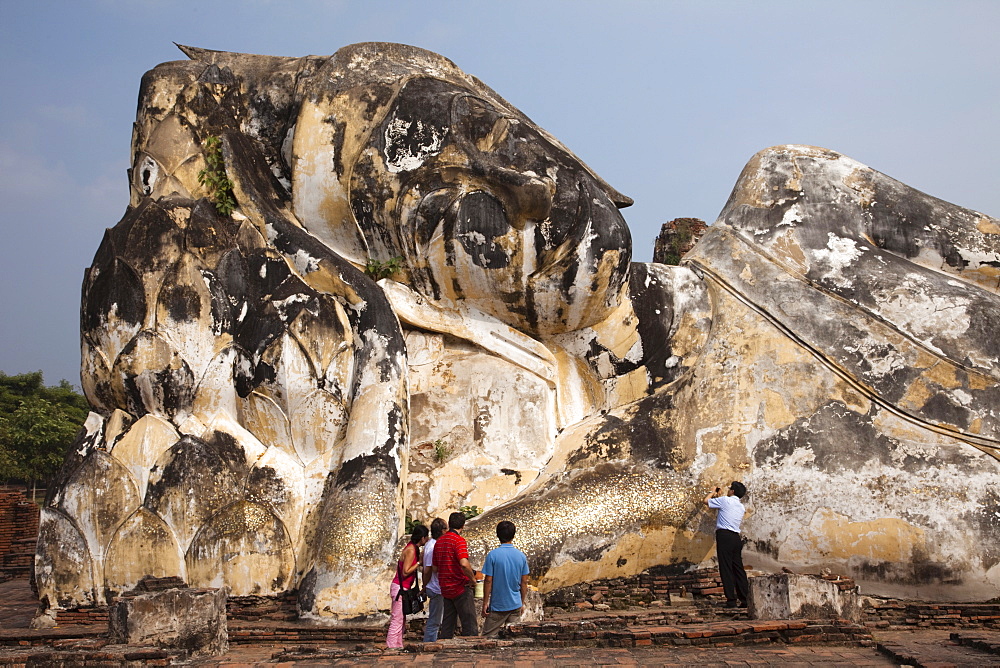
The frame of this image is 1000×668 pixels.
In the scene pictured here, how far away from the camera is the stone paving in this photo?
487cm

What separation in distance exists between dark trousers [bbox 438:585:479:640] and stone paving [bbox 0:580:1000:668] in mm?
416

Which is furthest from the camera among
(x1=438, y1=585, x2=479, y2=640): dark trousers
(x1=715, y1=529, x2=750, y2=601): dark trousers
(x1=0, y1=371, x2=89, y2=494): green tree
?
(x1=0, y1=371, x2=89, y2=494): green tree

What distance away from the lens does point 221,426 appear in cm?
764

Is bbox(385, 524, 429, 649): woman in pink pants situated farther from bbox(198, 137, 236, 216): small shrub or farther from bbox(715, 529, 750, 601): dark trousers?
bbox(198, 137, 236, 216): small shrub

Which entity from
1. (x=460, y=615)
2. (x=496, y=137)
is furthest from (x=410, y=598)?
(x=496, y=137)

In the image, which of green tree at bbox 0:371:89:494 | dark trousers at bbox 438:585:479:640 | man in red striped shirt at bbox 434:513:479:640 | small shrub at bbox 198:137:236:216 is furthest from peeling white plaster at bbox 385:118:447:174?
green tree at bbox 0:371:89:494

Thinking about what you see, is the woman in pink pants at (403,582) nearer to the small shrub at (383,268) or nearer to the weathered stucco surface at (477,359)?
the weathered stucco surface at (477,359)

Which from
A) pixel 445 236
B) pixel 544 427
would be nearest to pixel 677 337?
pixel 544 427

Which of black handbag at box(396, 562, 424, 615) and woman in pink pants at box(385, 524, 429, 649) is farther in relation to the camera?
black handbag at box(396, 562, 424, 615)

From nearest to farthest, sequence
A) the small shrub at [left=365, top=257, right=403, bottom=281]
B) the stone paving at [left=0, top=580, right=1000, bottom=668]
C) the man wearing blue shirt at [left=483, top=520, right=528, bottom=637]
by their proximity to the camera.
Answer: the stone paving at [left=0, top=580, right=1000, bottom=668], the man wearing blue shirt at [left=483, top=520, right=528, bottom=637], the small shrub at [left=365, top=257, right=403, bottom=281]

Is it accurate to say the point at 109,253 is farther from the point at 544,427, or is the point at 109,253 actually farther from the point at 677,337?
the point at 677,337


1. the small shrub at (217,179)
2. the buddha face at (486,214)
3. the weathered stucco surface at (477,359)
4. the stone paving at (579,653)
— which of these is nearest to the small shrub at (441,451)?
the weathered stucco surface at (477,359)

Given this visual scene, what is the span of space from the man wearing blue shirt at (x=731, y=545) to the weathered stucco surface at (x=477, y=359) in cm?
64

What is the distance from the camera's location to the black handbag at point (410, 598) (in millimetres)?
6066
